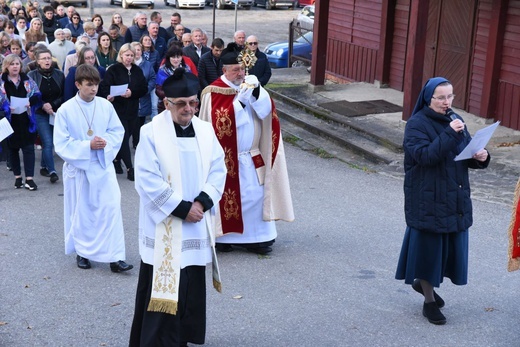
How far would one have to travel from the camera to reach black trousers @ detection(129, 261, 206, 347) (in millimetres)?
5941

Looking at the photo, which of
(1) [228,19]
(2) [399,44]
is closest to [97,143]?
(2) [399,44]

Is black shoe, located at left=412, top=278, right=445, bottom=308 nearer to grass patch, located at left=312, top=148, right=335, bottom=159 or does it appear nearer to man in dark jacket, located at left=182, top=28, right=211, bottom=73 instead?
grass patch, located at left=312, top=148, right=335, bottom=159

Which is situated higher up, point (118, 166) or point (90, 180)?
point (90, 180)

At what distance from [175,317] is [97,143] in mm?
2450

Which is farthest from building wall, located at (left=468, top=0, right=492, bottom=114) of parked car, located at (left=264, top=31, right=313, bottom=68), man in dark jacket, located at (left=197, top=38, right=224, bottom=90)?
parked car, located at (left=264, top=31, right=313, bottom=68)

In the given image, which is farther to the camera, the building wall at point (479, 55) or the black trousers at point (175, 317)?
the building wall at point (479, 55)

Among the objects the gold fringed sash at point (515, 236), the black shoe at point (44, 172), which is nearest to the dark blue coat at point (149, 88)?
the black shoe at point (44, 172)

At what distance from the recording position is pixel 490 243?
8.85 metres

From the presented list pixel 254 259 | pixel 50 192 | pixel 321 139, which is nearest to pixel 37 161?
pixel 50 192

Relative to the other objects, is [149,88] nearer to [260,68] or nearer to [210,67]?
[210,67]

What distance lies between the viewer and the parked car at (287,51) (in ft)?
69.0

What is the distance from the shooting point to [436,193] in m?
6.61

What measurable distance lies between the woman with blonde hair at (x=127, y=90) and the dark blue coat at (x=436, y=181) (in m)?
5.54

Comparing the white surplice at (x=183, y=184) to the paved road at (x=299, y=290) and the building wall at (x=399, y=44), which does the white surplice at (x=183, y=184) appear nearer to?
the paved road at (x=299, y=290)
